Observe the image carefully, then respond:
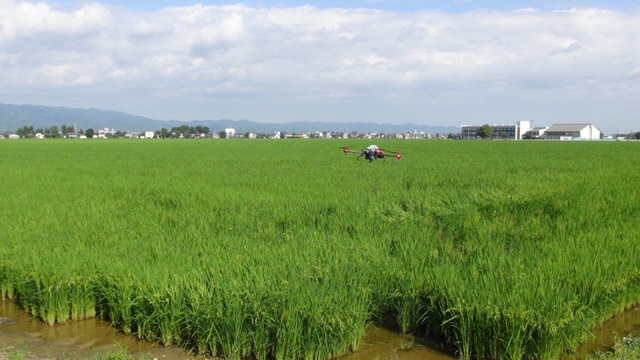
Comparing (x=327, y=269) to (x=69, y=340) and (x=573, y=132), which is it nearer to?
(x=69, y=340)

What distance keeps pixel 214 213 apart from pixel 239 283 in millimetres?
4517

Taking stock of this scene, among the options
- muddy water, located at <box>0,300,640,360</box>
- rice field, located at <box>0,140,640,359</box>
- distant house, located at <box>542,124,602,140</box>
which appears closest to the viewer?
rice field, located at <box>0,140,640,359</box>

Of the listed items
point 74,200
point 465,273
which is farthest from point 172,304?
point 74,200

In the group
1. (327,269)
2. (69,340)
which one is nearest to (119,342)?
(69,340)

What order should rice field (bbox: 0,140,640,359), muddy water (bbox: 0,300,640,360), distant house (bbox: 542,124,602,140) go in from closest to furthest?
rice field (bbox: 0,140,640,359) → muddy water (bbox: 0,300,640,360) → distant house (bbox: 542,124,602,140)

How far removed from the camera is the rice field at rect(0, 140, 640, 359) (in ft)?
14.7

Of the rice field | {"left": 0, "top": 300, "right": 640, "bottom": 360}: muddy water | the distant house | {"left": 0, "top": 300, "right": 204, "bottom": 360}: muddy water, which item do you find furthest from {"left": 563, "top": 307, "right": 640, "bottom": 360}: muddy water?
the distant house

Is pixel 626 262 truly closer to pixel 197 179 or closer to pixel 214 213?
pixel 214 213

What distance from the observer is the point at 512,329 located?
4305mm

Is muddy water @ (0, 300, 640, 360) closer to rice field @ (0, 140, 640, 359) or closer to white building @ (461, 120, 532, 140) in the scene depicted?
rice field @ (0, 140, 640, 359)

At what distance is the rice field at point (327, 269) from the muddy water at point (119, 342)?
0.11 metres

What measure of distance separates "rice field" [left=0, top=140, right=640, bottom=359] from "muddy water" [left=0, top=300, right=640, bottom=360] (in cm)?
11

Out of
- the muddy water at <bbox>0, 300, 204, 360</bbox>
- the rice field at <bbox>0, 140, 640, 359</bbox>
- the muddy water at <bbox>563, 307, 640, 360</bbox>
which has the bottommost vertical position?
the muddy water at <bbox>563, 307, 640, 360</bbox>

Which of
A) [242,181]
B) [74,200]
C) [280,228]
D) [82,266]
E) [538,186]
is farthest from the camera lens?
[242,181]
